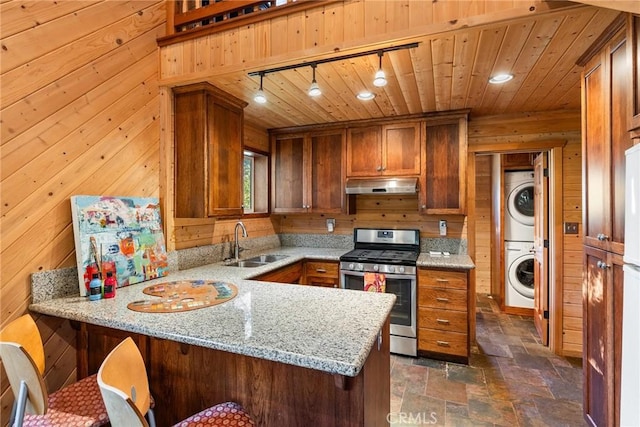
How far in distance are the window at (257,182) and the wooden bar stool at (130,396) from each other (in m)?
2.90

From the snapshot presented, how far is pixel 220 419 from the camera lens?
116 centimetres

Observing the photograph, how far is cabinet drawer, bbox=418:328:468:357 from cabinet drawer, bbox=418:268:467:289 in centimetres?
46

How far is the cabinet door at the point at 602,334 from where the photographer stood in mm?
1613

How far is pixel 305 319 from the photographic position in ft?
4.63

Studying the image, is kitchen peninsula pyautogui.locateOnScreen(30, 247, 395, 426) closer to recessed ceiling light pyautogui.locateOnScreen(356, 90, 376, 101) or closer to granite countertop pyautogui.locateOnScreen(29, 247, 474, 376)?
granite countertop pyautogui.locateOnScreen(29, 247, 474, 376)

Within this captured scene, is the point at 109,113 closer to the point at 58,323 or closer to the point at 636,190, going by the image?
the point at 58,323

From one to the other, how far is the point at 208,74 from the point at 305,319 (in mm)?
1930

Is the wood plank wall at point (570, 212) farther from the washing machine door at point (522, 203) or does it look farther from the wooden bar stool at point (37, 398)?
the wooden bar stool at point (37, 398)

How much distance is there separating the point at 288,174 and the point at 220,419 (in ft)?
10.2

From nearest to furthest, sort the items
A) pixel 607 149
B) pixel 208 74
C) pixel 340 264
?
pixel 607 149
pixel 208 74
pixel 340 264

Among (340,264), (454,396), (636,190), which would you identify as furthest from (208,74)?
(454,396)

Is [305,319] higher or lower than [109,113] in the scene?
lower

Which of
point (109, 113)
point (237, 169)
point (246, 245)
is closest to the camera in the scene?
point (109, 113)

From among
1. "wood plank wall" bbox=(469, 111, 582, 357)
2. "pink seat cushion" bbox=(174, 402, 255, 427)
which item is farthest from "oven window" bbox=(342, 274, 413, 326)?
"pink seat cushion" bbox=(174, 402, 255, 427)
